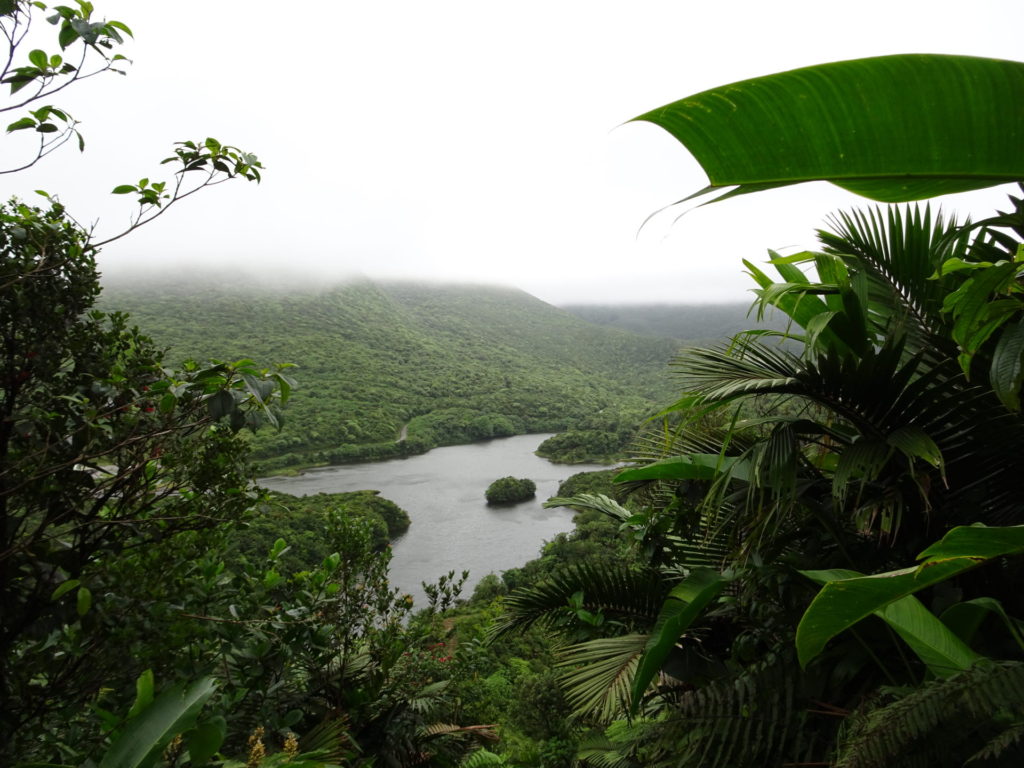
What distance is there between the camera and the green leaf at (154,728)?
1.07 metres

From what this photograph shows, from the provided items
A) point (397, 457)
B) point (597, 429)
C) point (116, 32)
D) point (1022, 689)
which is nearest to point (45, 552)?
point (116, 32)

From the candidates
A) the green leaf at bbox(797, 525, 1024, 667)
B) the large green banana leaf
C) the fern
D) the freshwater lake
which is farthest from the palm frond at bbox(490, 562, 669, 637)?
the freshwater lake

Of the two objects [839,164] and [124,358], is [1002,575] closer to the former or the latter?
[839,164]

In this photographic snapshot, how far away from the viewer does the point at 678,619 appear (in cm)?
155

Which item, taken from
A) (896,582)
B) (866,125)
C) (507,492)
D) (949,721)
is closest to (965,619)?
(949,721)

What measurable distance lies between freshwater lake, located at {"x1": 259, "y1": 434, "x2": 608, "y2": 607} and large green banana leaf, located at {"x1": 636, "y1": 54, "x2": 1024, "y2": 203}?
391 inches

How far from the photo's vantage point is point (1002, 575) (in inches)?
57.2

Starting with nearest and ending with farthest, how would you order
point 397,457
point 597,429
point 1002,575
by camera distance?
1. point 1002,575
2. point 397,457
3. point 597,429

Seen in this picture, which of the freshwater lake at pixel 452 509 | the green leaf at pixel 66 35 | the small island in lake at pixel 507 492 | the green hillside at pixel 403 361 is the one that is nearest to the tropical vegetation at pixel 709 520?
the green leaf at pixel 66 35

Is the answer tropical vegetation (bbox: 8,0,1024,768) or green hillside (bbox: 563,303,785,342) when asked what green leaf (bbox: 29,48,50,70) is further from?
green hillside (bbox: 563,303,785,342)

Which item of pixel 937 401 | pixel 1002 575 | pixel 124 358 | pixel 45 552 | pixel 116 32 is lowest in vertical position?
pixel 1002 575

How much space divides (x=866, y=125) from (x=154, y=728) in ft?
5.89

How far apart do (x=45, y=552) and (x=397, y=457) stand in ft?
105

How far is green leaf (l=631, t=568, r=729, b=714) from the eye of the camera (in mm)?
1550
